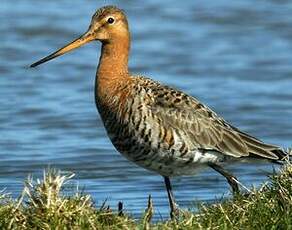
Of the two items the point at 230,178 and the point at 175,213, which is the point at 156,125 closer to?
the point at 230,178

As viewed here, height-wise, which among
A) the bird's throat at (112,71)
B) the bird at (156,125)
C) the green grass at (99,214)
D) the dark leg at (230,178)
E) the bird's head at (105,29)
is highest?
the bird's head at (105,29)

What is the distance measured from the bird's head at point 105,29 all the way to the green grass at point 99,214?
2.29 meters

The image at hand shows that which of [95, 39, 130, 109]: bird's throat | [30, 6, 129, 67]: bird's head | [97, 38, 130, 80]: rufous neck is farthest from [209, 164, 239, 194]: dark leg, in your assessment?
[30, 6, 129, 67]: bird's head

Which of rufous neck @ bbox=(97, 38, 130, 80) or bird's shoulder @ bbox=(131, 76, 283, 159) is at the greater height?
rufous neck @ bbox=(97, 38, 130, 80)

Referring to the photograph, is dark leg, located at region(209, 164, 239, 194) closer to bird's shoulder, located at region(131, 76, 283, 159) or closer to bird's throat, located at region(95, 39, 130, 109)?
bird's shoulder, located at region(131, 76, 283, 159)

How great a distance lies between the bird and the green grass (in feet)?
4.14

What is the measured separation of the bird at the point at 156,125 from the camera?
963cm

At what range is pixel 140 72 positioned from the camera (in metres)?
16.2

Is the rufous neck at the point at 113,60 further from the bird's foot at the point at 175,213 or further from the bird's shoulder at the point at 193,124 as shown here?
the bird's foot at the point at 175,213

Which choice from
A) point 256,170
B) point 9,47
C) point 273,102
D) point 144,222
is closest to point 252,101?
point 273,102

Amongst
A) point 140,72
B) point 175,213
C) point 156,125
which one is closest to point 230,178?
point 156,125

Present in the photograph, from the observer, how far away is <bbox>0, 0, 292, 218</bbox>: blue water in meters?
11.8

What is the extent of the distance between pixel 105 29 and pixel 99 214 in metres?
2.58

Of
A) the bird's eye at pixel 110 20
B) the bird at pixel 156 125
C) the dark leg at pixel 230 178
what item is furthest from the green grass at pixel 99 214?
the bird's eye at pixel 110 20
